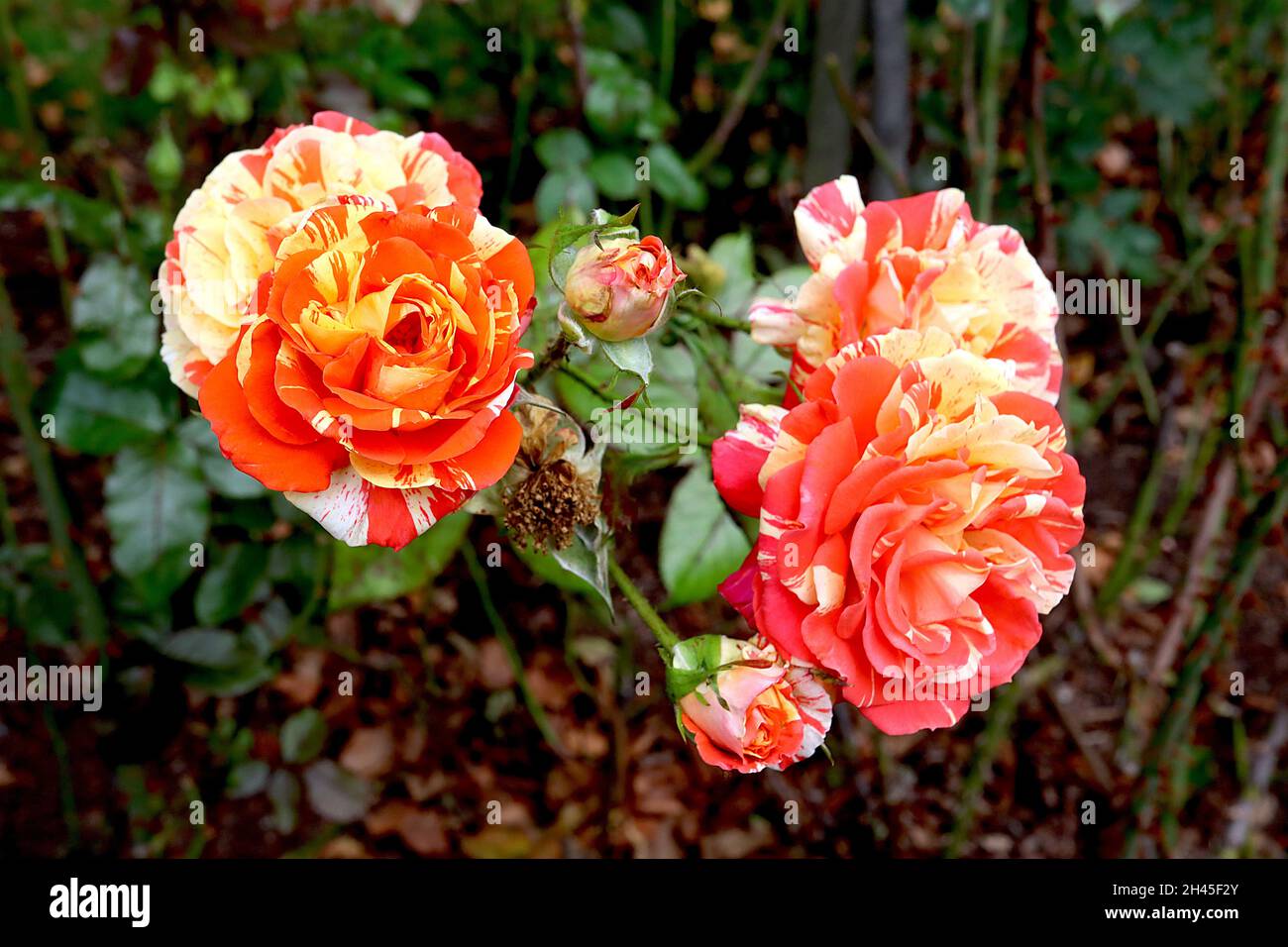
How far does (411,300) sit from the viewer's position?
53cm

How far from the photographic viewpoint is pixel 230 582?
1.29m

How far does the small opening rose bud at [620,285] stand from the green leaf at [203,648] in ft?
3.34

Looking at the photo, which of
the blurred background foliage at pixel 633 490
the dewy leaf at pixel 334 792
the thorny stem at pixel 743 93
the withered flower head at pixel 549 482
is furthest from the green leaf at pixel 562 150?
the dewy leaf at pixel 334 792

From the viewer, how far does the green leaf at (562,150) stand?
1433 mm

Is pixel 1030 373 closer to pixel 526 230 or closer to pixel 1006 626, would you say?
pixel 1006 626

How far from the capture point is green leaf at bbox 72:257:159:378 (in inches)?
45.5

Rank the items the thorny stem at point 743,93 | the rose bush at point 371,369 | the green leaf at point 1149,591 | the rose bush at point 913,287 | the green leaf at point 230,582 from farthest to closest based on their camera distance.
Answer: the green leaf at point 1149,591 → the thorny stem at point 743,93 → the green leaf at point 230,582 → the rose bush at point 913,287 → the rose bush at point 371,369

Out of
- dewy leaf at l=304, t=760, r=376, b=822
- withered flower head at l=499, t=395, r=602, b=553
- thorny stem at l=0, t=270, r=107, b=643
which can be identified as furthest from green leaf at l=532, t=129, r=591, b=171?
dewy leaf at l=304, t=760, r=376, b=822

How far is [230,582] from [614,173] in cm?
82

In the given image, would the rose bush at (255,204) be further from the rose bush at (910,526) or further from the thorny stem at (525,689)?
the thorny stem at (525,689)

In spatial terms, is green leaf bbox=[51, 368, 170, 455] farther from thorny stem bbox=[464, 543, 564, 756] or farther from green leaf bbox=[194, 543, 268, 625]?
thorny stem bbox=[464, 543, 564, 756]

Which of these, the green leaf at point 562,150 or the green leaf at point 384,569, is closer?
the green leaf at point 384,569
